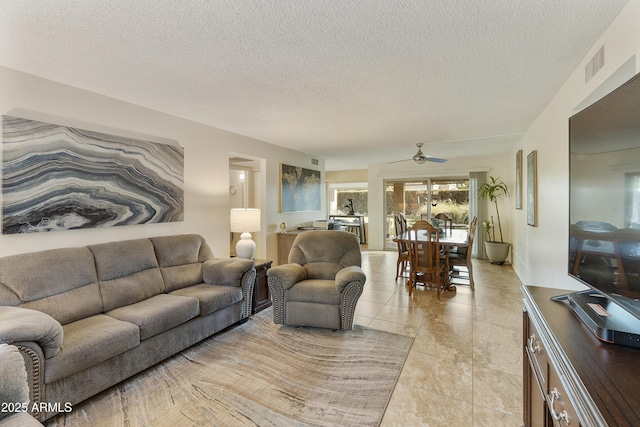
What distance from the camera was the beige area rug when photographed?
1826 millimetres

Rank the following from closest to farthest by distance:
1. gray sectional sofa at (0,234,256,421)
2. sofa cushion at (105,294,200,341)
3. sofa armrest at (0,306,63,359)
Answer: sofa armrest at (0,306,63,359) → gray sectional sofa at (0,234,256,421) → sofa cushion at (105,294,200,341)

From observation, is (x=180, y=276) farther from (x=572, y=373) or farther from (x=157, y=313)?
(x=572, y=373)

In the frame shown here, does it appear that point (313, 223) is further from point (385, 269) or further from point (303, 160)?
point (385, 269)

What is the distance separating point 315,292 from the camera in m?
3.02

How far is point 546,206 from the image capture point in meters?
3.17

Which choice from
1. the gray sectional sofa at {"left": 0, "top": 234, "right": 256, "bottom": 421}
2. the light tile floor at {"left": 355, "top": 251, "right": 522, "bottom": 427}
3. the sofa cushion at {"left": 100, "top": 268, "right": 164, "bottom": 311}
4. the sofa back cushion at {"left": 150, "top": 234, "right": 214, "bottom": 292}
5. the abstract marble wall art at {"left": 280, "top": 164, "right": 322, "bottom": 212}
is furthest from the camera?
the abstract marble wall art at {"left": 280, "top": 164, "right": 322, "bottom": 212}

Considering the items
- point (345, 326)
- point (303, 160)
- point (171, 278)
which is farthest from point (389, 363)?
point (303, 160)

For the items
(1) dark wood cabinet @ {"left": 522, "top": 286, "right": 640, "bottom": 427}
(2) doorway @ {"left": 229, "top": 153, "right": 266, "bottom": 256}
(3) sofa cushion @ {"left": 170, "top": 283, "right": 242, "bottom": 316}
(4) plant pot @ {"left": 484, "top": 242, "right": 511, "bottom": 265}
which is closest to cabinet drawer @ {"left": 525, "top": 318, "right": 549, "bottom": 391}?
(1) dark wood cabinet @ {"left": 522, "top": 286, "right": 640, "bottom": 427}

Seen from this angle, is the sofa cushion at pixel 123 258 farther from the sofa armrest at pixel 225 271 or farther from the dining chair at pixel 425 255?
the dining chair at pixel 425 255

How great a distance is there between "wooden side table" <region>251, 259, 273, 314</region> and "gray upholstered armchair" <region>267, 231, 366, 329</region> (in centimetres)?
42

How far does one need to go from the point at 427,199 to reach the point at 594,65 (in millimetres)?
5535

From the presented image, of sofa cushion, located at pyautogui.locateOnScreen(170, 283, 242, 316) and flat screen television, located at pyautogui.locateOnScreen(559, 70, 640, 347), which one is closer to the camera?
flat screen television, located at pyautogui.locateOnScreen(559, 70, 640, 347)

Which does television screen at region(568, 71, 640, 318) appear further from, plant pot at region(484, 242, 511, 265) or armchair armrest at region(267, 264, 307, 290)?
plant pot at region(484, 242, 511, 265)

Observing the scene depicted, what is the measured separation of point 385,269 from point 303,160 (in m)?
2.77
